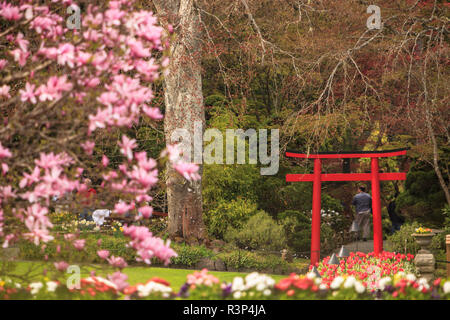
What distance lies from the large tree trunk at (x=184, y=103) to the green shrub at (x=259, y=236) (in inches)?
32.3

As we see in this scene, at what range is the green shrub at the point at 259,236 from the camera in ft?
45.9

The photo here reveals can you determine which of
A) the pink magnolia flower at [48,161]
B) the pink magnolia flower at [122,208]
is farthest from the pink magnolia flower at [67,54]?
the pink magnolia flower at [122,208]

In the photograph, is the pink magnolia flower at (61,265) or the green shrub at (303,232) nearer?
the pink magnolia flower at (61,265)

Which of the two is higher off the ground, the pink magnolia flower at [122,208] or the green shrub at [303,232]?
the pink magnolia flower at [122,208]

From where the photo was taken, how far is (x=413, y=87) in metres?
16.8

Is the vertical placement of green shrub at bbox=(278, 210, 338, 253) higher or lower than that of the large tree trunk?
lower

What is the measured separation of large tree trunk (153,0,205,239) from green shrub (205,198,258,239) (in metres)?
1.17

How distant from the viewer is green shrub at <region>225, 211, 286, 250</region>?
14.0 metres

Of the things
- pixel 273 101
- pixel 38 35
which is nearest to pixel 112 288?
pixel 38 35

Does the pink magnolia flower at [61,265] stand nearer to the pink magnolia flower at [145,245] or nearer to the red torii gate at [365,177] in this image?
the pink magnolia flower at [145,245]

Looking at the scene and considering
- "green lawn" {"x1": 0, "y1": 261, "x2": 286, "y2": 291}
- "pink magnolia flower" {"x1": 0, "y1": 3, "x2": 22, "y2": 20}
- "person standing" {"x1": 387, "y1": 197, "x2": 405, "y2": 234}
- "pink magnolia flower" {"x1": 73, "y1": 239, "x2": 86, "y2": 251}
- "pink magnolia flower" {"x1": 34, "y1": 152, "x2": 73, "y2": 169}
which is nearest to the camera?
"pink magnolia flower" {"x1": 34, "y1": 152, "x2": 73, "y2": 169}

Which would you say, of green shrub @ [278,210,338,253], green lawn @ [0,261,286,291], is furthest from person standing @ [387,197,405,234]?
green lawn @ [0,261,286,291]

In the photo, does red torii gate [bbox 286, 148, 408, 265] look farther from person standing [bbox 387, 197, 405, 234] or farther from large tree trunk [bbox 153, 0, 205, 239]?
person standing [bbox 387, 197, 405, 234]
